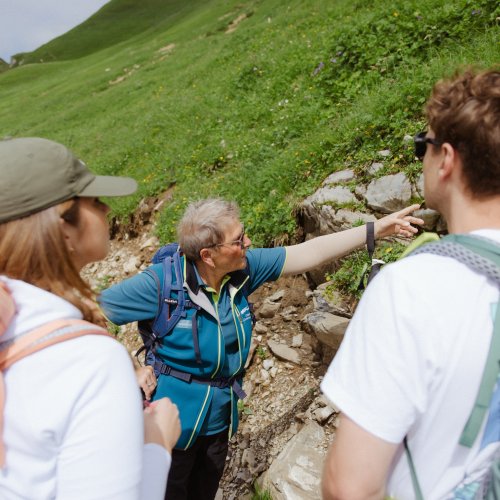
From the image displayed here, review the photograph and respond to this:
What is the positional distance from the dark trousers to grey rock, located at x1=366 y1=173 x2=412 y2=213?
2.88m

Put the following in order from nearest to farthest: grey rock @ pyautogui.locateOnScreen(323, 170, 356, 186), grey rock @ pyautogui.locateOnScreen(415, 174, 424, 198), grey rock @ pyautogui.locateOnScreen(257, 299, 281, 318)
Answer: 1. grey rock @ pyautogui.locateOnScreen(415, 174, 424, 198)
2. grey rock @ pyautogui.locateOnScreen(323, 170, 356, 186)
3. grey rock @ pyautogui.locateOnScreen(257, 299, 281, 318)

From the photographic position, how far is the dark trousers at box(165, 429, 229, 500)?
350 centimetres

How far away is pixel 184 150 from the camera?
33.1 ft

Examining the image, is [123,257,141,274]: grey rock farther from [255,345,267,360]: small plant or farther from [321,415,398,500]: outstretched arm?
[321,415,398,500]: outstretched arm

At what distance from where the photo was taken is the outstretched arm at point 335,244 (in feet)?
11.6

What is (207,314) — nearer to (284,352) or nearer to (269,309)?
(284,352)

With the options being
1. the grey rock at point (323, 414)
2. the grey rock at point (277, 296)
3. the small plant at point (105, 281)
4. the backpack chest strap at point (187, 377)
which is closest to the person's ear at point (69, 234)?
the backpack chest strap at point (187, 377)

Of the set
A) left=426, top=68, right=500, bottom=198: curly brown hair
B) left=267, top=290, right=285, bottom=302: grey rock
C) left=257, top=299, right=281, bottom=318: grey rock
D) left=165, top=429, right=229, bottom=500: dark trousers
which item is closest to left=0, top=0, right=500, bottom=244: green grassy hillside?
left=267, top=290, right=285, bottom=302: grey rock

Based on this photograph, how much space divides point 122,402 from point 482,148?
4.81ft

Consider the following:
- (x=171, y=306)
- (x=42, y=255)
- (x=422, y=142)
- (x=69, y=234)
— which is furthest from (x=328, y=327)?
(x=42, y=255)

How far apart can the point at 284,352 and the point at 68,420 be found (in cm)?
397

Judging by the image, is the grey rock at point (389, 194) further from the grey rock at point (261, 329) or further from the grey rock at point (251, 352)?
the grey rock at point (251, 352)

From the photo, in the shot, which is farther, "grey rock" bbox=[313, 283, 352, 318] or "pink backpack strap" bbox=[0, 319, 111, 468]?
"grey rock" bbox=[313, 283, 352, 318]

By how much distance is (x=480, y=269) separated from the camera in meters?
1.46
